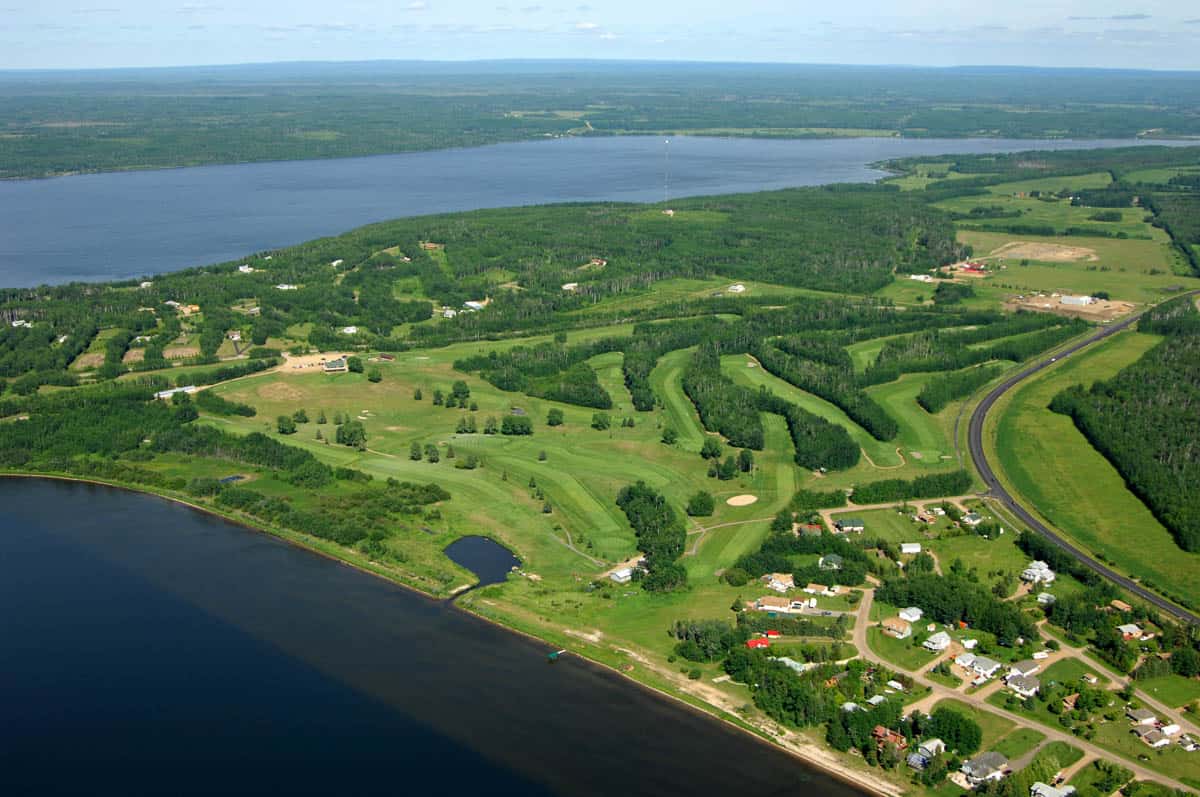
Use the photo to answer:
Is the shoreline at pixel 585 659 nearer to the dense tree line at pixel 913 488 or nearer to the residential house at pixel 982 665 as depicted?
the residential house at pixel 982 665

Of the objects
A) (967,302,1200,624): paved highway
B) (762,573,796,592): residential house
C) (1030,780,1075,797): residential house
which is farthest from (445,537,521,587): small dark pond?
(967,302,1200,624): paved highway

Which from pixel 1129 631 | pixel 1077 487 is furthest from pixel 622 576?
pixel 1077 487

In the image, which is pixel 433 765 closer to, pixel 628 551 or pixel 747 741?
pixel 747 741

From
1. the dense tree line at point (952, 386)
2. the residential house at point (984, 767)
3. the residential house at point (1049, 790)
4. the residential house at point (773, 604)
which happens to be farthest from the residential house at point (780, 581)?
the dense tree line at point (952, 386)

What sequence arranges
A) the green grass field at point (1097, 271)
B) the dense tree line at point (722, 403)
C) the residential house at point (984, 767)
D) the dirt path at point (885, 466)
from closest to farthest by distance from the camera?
the residential house at point (984, 767)
the dirt path at point (885, 466)
the dense tree line at point (722, 403)
the green grass field at point (1097, 271)

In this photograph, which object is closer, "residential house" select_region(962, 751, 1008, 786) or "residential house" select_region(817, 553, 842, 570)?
"residential house" select_region(962, 751, 1008, 786)

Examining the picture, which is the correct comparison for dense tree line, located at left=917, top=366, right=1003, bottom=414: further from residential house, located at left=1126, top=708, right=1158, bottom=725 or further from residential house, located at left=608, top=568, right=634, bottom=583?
residential house, located at left=1126, top=708, right=1158, bottom=725

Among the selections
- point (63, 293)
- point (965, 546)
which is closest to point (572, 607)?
point (965, 546)

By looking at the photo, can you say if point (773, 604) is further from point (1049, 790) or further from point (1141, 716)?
point (1141, 716)
